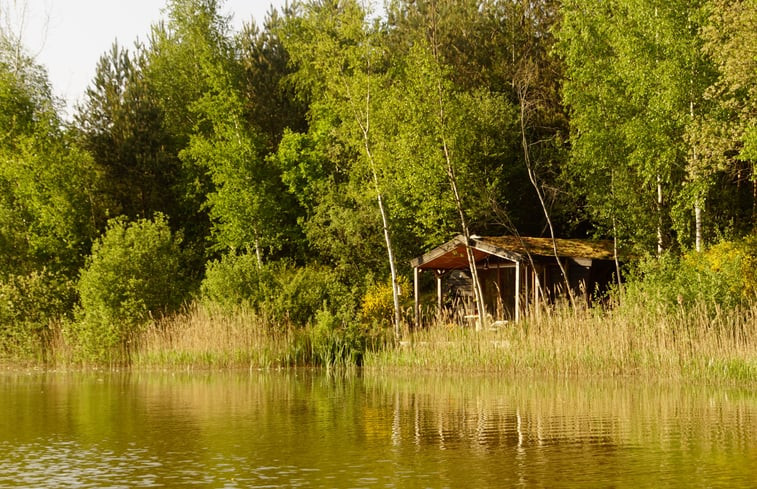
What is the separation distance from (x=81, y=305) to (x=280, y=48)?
19673 mm

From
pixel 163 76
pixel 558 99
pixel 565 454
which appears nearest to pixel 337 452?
pixel 565 454

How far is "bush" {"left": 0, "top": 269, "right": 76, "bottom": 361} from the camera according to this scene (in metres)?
37.9

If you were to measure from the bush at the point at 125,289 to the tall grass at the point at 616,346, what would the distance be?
1191 centimetres

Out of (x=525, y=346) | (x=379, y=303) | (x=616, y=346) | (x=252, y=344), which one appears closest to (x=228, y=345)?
(x=252, y=344)

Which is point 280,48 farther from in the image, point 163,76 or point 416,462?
point 416,462

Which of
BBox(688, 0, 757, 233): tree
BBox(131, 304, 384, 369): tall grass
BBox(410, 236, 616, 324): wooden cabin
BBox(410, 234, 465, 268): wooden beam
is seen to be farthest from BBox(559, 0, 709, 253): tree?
BBox(131, 304, 384, 369): tall grass

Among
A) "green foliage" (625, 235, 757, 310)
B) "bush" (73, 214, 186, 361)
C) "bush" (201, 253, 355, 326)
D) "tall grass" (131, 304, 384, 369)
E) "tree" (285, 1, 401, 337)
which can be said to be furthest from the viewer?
"tree" (285, 1, 401, 337)

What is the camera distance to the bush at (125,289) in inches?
1404

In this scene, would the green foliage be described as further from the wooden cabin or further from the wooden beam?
the wooden beam

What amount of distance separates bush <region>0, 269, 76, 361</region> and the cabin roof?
1320 centimetres

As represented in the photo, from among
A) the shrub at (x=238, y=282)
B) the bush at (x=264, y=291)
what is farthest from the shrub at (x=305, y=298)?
the shrub at (x=238, y=282)

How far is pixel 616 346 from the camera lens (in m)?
24.5

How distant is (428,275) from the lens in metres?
47.4

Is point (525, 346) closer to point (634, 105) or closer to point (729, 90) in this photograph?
point (729, 90)
